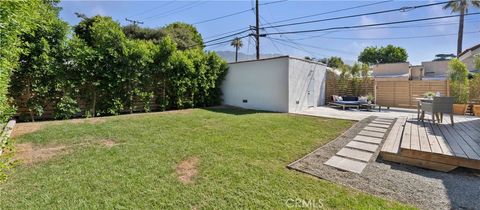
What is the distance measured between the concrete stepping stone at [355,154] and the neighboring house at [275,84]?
5734 mm

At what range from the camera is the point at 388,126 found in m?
6.25

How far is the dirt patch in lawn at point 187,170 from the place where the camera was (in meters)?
3.02

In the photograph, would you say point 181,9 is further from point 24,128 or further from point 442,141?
point 442,141

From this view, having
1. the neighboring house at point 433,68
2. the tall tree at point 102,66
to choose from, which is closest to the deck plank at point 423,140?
the tall tree at point 102,66

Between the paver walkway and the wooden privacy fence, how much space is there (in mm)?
7678

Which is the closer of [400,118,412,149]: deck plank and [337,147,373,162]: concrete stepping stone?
[337,147,373,162]: concrete stepping stone

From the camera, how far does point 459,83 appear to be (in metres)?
8.80

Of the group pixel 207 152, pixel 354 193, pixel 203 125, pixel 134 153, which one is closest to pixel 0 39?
pixel 134 153

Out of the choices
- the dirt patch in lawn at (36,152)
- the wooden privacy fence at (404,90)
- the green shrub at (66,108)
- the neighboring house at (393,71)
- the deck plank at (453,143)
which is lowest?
A: the dirt patch in lawn at (36,152)

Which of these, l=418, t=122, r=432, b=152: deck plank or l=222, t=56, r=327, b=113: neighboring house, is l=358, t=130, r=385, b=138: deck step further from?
l=222, t=56, r=327, b=113: neighboring house

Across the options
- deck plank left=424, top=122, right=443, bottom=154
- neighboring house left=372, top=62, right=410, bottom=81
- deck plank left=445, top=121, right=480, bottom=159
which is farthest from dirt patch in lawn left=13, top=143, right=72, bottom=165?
neighboring house left=372, top=62, right=410, bottom=81

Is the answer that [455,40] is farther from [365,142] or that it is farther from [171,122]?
[171,122]

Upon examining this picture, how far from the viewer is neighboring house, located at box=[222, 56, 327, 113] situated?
1001 centimetres

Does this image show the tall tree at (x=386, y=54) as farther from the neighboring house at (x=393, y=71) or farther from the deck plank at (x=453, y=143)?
the deck plank at (x=453, y=143)
